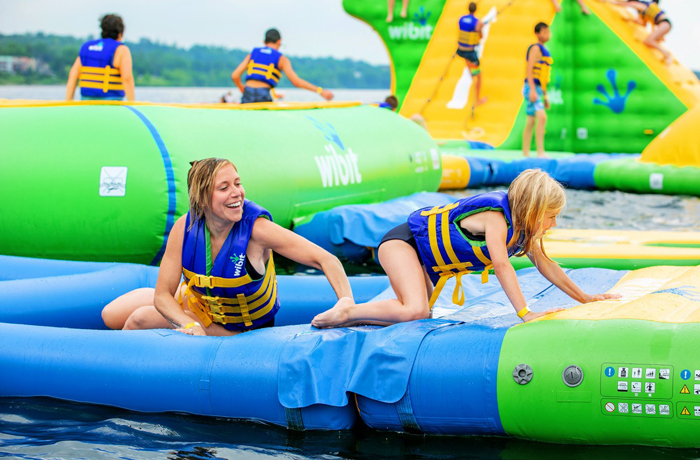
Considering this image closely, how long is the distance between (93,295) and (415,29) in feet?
28.9

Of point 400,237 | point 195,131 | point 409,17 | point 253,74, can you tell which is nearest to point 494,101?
point 409,17

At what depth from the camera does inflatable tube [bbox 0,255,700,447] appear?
2.45 meters

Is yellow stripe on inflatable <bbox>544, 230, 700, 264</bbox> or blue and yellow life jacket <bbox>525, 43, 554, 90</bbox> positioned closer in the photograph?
yellow stripe on inflatable <bbox>544, 230, 700, 264</bbox>

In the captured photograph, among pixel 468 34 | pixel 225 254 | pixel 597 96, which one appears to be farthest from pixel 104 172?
pixel 597 96

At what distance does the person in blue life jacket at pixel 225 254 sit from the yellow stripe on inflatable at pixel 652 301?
0.79 m

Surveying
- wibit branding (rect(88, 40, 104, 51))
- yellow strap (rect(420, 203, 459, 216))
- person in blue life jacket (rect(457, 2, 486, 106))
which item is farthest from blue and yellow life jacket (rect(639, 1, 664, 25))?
yellow strap (rect(420, 203, 459, 216))

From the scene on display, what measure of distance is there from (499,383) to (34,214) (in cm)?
268

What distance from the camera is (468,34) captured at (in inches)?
414

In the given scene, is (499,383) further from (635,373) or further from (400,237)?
(400,237)

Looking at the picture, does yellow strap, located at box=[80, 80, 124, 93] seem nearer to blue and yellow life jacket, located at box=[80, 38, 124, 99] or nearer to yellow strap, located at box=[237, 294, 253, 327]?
blue and yellow life jacket, located at box=[80, 38, 124, 99]

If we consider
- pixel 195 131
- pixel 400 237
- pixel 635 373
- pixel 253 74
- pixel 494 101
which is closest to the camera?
pixel 635 373

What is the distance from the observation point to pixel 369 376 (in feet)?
8.80

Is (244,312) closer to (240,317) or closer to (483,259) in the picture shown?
(240,317)

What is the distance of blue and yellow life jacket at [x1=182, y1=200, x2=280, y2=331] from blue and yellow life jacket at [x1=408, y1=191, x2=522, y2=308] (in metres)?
0.53
